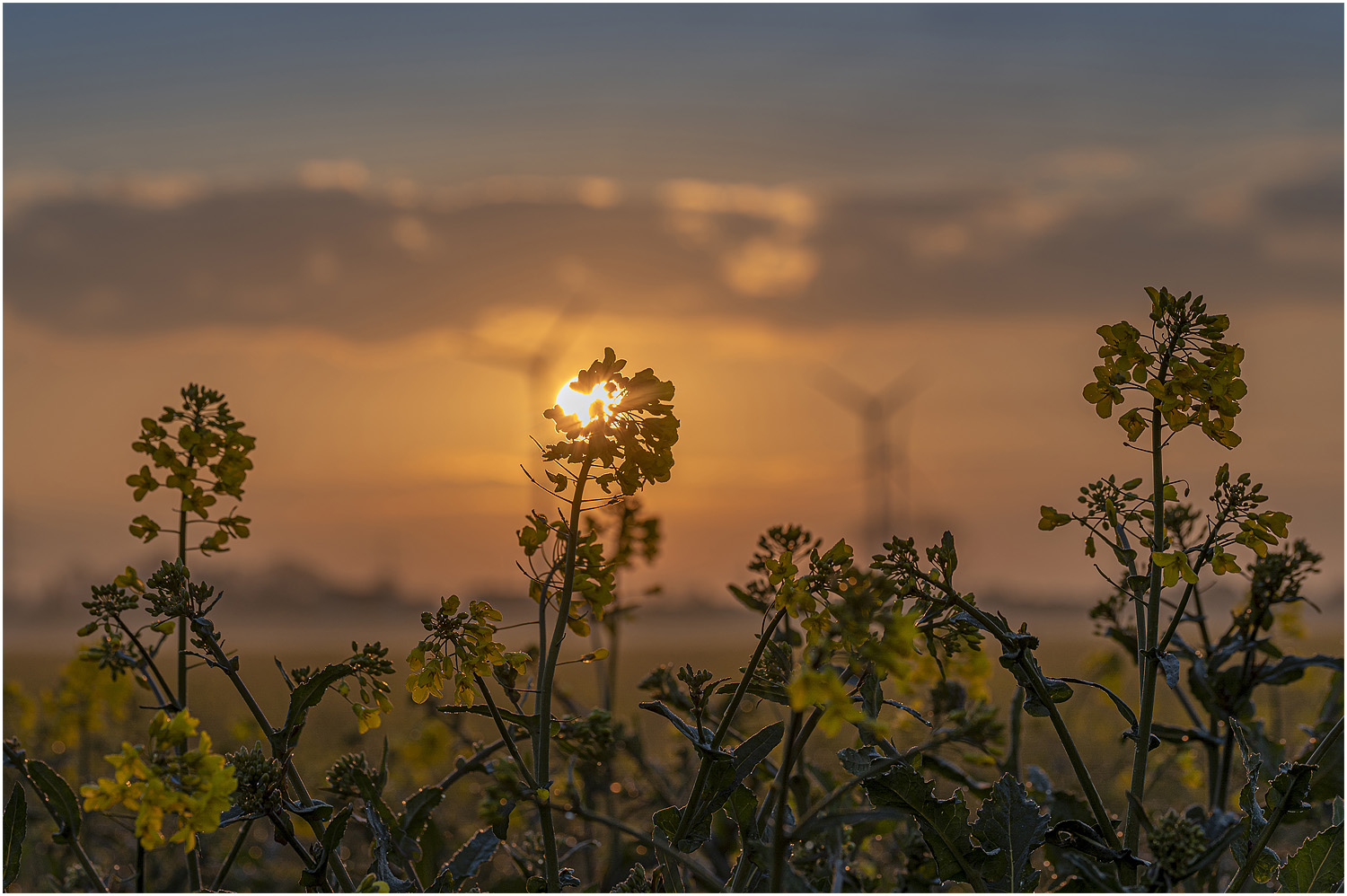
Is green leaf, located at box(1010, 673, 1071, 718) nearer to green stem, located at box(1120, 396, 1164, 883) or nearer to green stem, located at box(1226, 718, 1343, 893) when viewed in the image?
green stem, located at box(1120, 396, 1164, 883)

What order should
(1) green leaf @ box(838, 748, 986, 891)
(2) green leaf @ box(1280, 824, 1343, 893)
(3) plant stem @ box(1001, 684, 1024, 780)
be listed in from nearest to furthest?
(1) green leaf @ box(838, 748, 986, 891) → (2) green leaf @ box(1280, 824, 1343, 893) → (3) plant stem @ box(1001, 684, 1024, 780)

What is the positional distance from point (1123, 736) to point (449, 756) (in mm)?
5448

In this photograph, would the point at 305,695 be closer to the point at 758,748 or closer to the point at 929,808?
the point at 758,748

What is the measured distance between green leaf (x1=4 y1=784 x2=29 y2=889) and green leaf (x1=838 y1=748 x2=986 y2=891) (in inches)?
89.3

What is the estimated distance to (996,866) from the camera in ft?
8.80

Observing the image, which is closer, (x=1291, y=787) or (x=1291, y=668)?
(x=1291, y=787)

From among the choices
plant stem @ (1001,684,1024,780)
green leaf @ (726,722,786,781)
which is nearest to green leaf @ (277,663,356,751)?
green leaf @ (726,722,786,781)

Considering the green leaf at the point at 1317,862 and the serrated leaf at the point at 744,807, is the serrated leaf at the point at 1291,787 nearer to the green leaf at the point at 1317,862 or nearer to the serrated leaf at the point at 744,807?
the green leaf at the point at 1317,862

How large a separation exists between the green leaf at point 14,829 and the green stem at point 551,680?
1.55 meters

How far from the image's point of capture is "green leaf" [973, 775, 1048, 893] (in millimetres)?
2641

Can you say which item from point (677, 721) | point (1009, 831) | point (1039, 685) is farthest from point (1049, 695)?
point (677, 721)

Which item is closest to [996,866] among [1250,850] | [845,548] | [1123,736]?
[1123,736]

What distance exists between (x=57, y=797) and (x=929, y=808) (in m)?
2.32

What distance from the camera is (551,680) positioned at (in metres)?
2.42
